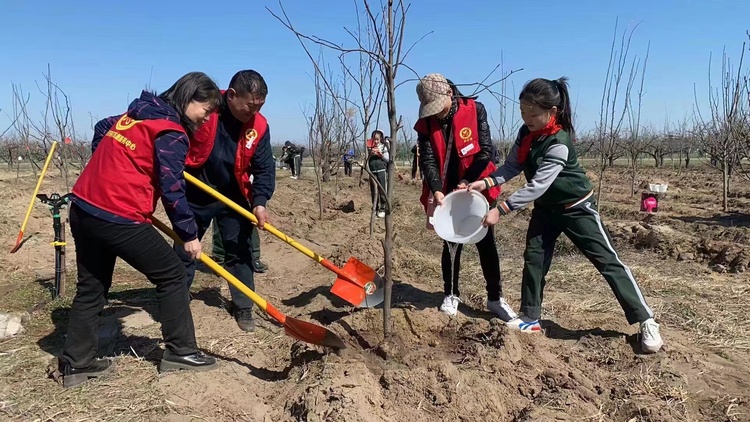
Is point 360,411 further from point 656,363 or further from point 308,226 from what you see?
point 308,226

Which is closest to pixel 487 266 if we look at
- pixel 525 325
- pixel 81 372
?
pixel 525 325

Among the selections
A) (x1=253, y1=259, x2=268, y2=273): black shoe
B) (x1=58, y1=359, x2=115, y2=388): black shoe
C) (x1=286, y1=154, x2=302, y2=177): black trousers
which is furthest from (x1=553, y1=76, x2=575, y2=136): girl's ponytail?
(x1=286, y1=154, x2=302, y2=177): black trousers

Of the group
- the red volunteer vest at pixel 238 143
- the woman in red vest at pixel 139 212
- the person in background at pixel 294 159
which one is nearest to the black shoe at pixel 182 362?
the woman in red vest at pixel 139 212

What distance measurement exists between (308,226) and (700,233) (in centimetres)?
577

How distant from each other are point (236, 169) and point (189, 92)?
85 centimetres

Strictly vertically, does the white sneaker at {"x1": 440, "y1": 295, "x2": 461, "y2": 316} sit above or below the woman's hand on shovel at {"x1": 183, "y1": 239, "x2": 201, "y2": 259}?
below

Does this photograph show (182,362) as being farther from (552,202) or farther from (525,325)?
(552,202)

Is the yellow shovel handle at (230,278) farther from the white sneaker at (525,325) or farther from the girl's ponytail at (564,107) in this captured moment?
the girl's ponytail at (564,107)

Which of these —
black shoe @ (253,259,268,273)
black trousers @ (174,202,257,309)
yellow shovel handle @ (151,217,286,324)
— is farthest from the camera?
black shoe @ (253,259,268,273)

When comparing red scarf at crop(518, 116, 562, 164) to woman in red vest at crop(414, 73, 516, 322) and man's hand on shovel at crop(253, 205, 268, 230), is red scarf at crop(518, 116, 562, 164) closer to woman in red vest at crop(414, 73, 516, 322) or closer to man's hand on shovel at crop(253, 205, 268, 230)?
woman in red vest at crop(414, 73, 516, 322)

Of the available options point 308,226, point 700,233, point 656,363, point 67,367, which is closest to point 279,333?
point 67,367

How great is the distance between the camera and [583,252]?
314 centimetres

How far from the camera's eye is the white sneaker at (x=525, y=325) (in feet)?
10.6

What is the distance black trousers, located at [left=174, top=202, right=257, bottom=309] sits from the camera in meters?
3.45
